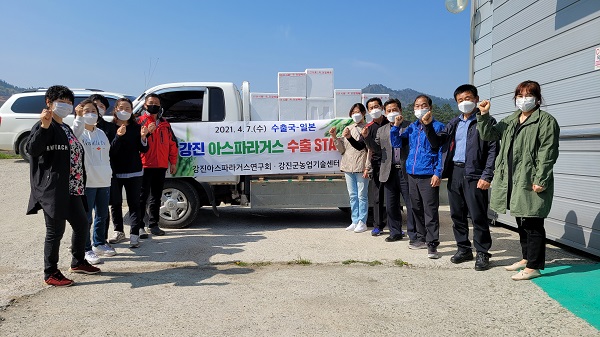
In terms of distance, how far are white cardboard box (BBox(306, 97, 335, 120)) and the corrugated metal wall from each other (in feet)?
8.75

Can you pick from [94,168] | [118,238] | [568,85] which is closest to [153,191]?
[118,238]

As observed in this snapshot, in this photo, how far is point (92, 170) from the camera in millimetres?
5180

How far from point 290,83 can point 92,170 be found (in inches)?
126

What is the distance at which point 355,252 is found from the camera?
18.9 ft

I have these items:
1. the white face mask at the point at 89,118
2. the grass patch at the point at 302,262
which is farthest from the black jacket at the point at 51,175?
the grass patch at the point at 302,262

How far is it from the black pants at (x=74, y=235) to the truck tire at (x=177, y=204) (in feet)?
7.39

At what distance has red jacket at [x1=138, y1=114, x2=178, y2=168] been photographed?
20.7 ft

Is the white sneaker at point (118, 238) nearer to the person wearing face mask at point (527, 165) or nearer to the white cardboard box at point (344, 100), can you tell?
the white cardboard box at point (344, 100)

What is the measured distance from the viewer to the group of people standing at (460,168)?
179 inches

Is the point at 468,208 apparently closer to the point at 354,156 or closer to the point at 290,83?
the point at 354,156

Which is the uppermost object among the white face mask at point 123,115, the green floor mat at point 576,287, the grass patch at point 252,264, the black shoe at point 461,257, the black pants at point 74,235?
the white face mask at point 123,115

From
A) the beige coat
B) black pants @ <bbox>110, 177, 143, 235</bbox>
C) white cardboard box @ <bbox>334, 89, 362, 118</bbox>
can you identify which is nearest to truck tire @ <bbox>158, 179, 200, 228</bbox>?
black pants @ <bbox>110, 177, 143, 235</bbox>

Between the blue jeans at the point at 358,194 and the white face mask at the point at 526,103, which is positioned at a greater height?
the white face mask at the point at 526,103

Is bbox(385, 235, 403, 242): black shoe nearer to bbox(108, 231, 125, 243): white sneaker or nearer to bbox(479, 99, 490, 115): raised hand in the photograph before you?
bbox(479, 99, 490, 115): raised hand
